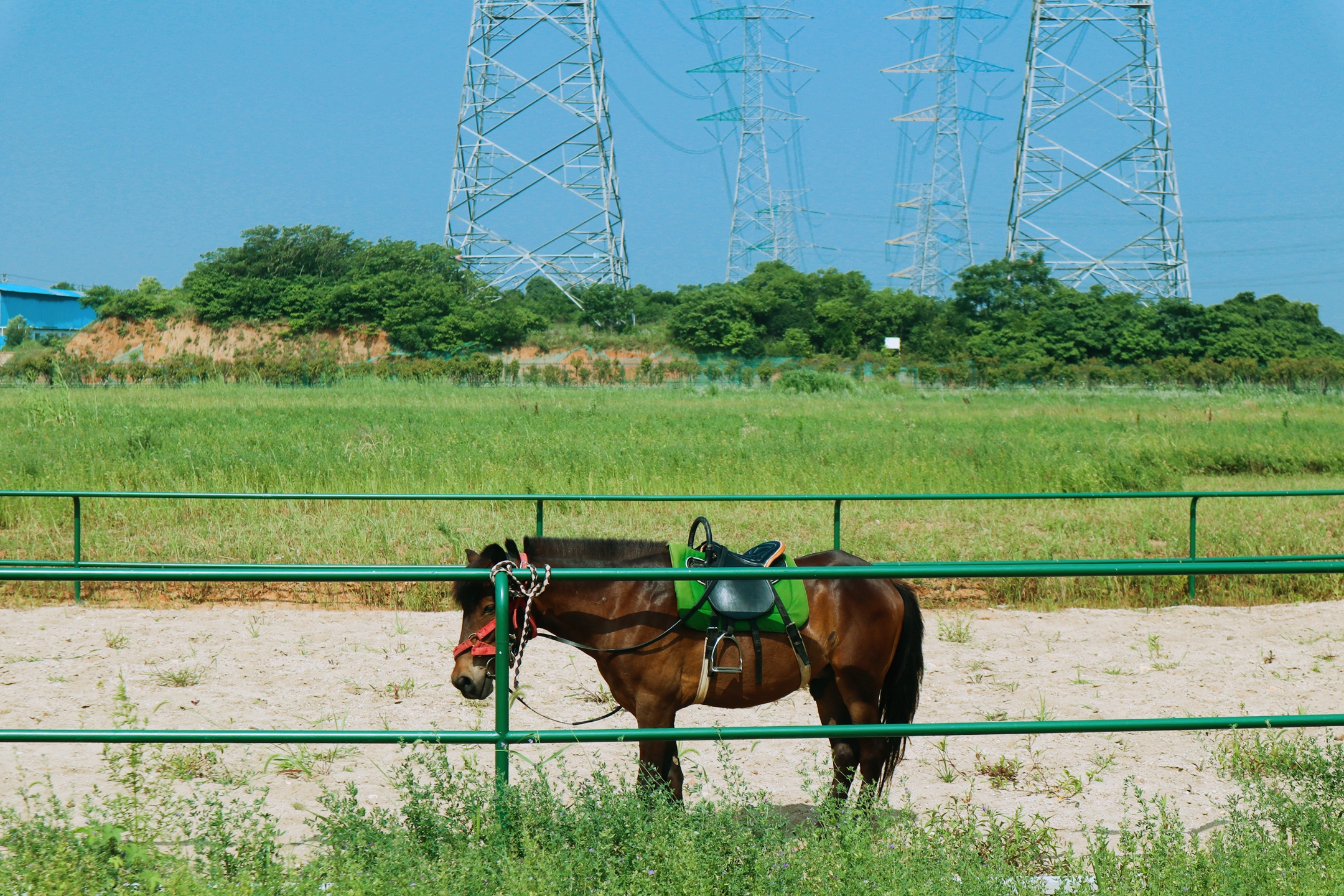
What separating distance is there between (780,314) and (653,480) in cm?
4423

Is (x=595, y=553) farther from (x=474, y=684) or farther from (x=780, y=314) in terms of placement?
(x=780, y=314)

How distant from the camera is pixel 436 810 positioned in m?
3.71

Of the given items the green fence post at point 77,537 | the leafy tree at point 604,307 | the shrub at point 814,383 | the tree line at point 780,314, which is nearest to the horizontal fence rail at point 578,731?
the green fence post at point 77,537

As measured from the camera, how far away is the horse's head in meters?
3.87

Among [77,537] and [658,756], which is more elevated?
[77,537]

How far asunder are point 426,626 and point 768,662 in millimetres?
5504

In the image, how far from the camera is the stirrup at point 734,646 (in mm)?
4148

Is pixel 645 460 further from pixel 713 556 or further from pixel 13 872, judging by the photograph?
pixel 13 872

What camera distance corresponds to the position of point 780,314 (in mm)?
57062

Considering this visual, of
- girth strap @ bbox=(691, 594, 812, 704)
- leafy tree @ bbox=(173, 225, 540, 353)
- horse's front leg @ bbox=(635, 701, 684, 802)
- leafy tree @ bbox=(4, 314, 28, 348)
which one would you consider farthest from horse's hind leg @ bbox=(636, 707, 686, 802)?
leafy tree @ bbox=(4, 314, 28, 348)

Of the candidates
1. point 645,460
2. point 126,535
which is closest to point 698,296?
point 645,460

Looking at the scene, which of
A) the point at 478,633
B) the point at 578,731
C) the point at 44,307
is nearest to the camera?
the point at 578,731

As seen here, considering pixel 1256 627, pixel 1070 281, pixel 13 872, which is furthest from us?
pixel 1070 281

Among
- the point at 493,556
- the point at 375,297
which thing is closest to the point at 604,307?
the point at 375,297
